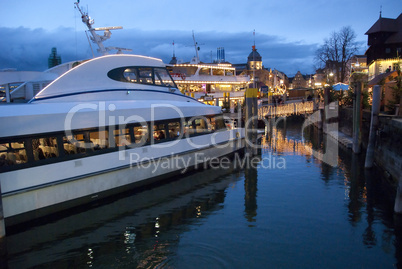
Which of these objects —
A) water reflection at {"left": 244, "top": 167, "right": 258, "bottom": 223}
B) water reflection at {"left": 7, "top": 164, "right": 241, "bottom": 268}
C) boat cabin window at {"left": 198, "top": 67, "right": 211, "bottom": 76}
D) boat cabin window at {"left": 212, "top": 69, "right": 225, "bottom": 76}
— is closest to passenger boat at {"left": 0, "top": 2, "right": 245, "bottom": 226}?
water reflection at {"left": 7, "top": 164, "right": 241, "bottom": 268}

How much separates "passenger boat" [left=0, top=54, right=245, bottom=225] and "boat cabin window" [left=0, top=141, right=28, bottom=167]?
2 cm

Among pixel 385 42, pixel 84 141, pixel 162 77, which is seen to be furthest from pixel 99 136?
pixel 385 42

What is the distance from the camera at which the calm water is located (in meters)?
7.54

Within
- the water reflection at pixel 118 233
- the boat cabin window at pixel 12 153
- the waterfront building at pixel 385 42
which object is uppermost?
the waterfront building at pixel 385 42

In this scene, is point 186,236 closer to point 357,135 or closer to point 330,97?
point 357,135

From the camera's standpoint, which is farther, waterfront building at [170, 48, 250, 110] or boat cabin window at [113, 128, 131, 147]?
waterfront building at [170, 48, 250, 110]

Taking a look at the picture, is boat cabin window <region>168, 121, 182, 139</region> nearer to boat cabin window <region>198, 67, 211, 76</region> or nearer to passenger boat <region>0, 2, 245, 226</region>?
passenger boat <region>0, 2, 245, 226</region>

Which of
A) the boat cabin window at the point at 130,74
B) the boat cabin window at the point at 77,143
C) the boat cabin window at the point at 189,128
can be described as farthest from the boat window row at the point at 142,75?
the boat cabin window at the point at 77,143

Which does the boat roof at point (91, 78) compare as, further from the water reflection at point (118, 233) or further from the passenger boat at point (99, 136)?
the water reflection at point (118, 233)

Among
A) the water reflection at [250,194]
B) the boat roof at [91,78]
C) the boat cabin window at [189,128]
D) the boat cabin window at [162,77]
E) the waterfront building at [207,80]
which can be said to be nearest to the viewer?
the water reflection at [250,194]

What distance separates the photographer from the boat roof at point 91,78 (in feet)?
38.2

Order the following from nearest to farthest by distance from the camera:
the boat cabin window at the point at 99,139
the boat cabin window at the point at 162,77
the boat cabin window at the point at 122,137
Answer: the boat cabin window at the point at 99,139, the boat cabin window at the point at 122,137, the boat cabin window at the point at 162,77

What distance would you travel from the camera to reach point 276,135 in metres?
27.4

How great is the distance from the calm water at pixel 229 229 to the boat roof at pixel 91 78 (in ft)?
13.9
